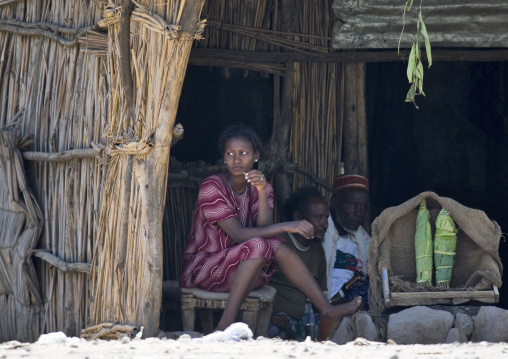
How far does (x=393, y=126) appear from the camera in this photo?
6.79 metres

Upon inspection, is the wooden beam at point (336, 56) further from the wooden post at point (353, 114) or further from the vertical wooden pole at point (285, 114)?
the wooden post at point (353, 114)

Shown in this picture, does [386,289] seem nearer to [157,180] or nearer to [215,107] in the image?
[157,180]

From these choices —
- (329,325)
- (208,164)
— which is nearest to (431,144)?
(208,164)

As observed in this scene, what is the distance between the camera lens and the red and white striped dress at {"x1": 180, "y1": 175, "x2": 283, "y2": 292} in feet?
15.2

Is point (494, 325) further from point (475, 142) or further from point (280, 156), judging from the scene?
point (475, 142)

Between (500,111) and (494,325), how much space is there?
2638 mm

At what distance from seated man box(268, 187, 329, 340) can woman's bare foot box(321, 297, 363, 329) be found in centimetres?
39

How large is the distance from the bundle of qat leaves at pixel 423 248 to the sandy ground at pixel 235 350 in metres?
1.05

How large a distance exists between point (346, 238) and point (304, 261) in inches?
19.7

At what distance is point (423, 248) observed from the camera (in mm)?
4812

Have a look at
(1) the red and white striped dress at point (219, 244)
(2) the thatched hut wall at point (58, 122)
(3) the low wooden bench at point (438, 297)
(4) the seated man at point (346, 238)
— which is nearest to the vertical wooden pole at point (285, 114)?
(4) the seated man at point (346, 238)

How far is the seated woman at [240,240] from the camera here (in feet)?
14.9

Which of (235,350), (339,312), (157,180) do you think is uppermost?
(157,180)

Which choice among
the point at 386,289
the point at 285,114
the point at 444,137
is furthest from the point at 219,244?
the point at 444,137
